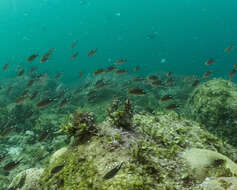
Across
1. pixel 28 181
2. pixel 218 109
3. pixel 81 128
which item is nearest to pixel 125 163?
pixel 81 128

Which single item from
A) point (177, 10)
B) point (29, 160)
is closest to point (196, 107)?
point (29, 160)

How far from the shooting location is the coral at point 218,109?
7082mm

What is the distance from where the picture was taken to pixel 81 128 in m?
4.07

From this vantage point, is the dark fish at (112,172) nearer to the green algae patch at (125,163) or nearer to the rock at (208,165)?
the green algae patch at (125,163)

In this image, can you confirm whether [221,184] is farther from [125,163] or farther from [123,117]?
[123,117]

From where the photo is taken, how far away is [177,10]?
129 metres

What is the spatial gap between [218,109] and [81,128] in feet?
17.6

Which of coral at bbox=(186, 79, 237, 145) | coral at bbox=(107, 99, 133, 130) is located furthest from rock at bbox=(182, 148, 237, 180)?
coral at bbox=(186, 79, 237, 145)

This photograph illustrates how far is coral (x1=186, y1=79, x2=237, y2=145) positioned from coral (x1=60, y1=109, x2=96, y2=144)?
505 cm

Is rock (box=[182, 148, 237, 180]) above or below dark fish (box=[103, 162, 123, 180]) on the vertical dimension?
below

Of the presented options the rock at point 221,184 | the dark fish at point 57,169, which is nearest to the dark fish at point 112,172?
the dark fish at point 57,169

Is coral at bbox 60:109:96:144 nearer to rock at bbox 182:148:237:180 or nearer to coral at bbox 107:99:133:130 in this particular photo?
coral at bbox 107:99:133:130

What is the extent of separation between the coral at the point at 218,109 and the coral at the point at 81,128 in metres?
5.05

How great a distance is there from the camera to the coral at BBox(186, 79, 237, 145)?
7.08 metres
